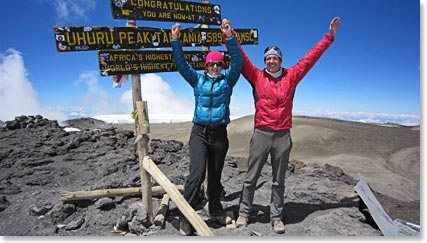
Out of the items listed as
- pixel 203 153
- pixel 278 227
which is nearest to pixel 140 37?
pixel 203 153

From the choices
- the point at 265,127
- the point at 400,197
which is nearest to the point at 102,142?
the point at 265,127

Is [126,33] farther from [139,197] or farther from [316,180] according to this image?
[316,180]

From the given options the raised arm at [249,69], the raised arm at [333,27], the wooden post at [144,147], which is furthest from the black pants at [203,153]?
the raised arm at [333,27]

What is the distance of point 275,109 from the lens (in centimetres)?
388

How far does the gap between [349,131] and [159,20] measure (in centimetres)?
1615

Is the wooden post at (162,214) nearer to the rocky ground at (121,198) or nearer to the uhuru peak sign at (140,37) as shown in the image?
the rocky ground at (121,198)

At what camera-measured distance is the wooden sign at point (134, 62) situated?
390 cm

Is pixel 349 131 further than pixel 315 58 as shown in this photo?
Yes

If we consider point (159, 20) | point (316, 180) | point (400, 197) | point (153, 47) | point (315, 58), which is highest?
point (159, 20)

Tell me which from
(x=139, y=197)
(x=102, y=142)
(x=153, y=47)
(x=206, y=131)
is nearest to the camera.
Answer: (x=206, y=131)

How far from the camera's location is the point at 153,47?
4266 mm

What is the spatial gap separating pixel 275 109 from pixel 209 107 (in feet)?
2.90

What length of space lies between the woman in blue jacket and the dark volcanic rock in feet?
2.99

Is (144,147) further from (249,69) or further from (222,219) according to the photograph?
(249,69)
